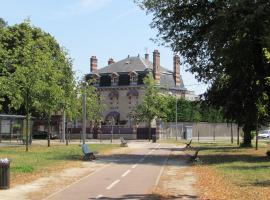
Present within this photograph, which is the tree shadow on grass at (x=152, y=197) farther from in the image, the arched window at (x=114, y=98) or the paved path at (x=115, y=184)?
the arched window at (x=114, y=98)

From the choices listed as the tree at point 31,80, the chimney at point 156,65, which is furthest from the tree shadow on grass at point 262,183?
the chimney at point 156,65

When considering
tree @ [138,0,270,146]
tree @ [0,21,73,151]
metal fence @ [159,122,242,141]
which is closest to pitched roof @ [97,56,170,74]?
metal fence @ [159,122,242,141]

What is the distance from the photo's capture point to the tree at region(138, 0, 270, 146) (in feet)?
106

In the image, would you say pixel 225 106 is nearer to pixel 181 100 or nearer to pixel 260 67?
pixel 260 67

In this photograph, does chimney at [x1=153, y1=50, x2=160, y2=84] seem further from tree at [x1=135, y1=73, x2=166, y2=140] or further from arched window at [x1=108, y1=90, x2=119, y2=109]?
tree at [x1=135, y1=73, x2=166, y2=140]

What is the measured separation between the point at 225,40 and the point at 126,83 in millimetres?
75022

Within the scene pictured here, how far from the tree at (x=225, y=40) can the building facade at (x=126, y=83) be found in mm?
Result: 63384

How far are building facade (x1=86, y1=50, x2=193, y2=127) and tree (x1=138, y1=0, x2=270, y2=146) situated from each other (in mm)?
63384

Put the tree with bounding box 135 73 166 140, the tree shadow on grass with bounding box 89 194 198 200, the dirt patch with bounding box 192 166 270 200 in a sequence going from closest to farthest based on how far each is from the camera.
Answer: the tree shadow on grass with bounding box 89 194 198 200 < the dirt patch with bounding box 192 166 270 200 < the tree with bounding box 135 73 166 140

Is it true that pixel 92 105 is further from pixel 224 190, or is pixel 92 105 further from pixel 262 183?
pixel 224 190

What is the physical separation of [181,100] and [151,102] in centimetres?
2050

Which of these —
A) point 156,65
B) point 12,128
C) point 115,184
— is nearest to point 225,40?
point 115,184

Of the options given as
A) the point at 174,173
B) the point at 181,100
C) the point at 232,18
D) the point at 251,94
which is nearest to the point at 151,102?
the point at 181,100

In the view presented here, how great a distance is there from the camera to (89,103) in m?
79.2
